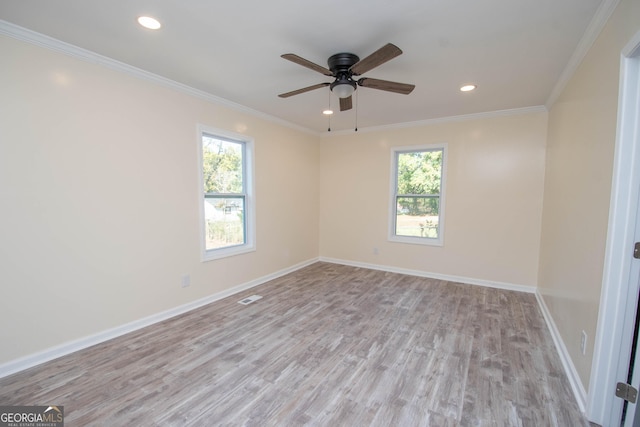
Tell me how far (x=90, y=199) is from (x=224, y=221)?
61.6 inches

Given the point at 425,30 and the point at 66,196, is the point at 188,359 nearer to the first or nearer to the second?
the point at 66,196

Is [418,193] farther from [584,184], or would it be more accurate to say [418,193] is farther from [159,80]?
[159,80]

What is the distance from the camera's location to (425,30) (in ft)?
6.70

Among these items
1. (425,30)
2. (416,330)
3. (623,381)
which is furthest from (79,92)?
(623,381)

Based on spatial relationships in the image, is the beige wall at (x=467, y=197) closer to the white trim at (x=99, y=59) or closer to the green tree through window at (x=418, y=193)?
→ the green tree through window at (x=418, y=193)

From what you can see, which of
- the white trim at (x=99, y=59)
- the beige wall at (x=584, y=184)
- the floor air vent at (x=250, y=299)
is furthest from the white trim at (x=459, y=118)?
the floor air vent at (x=250, y=299)

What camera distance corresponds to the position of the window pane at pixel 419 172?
15.1 feet

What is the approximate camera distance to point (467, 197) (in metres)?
4.31

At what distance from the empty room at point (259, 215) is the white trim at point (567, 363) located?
19 mm

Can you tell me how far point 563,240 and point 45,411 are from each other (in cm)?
420

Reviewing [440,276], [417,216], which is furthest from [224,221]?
[440,276]

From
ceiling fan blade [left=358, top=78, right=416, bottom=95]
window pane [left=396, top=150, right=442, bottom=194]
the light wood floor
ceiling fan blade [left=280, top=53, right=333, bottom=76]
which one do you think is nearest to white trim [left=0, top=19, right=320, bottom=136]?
ceiling fan blade [left=280, top=53, right=333, bottom=76]

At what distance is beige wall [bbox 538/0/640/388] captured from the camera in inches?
66.9

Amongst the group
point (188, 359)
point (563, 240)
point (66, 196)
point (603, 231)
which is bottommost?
point (188, 359)
